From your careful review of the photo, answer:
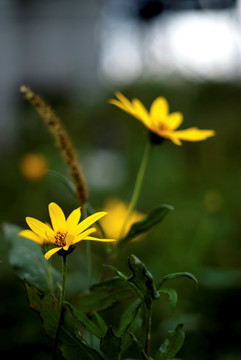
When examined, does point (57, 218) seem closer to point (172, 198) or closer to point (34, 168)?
point (34, 168)

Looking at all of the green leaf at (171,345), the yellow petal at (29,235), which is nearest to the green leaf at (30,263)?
the yellow petal at (29,235)

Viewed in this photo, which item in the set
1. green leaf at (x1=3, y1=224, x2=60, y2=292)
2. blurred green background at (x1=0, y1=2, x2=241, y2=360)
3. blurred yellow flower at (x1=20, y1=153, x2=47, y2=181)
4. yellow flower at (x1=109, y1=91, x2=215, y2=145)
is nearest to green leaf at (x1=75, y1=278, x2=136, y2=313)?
green leaf at (x1=3, y1=224, x2=60, y2=292)

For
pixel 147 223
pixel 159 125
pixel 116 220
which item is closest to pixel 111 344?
pixel 147 223

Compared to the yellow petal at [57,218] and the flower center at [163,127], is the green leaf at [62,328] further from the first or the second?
the flower center at [163,127]

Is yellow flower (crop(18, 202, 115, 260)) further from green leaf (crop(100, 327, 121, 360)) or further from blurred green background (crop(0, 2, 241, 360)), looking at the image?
blurred green background (crop(0, 2, 241, 360))

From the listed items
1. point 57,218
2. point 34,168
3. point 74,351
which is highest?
point 57,218

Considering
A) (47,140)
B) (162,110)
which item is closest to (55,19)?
(47,140)
